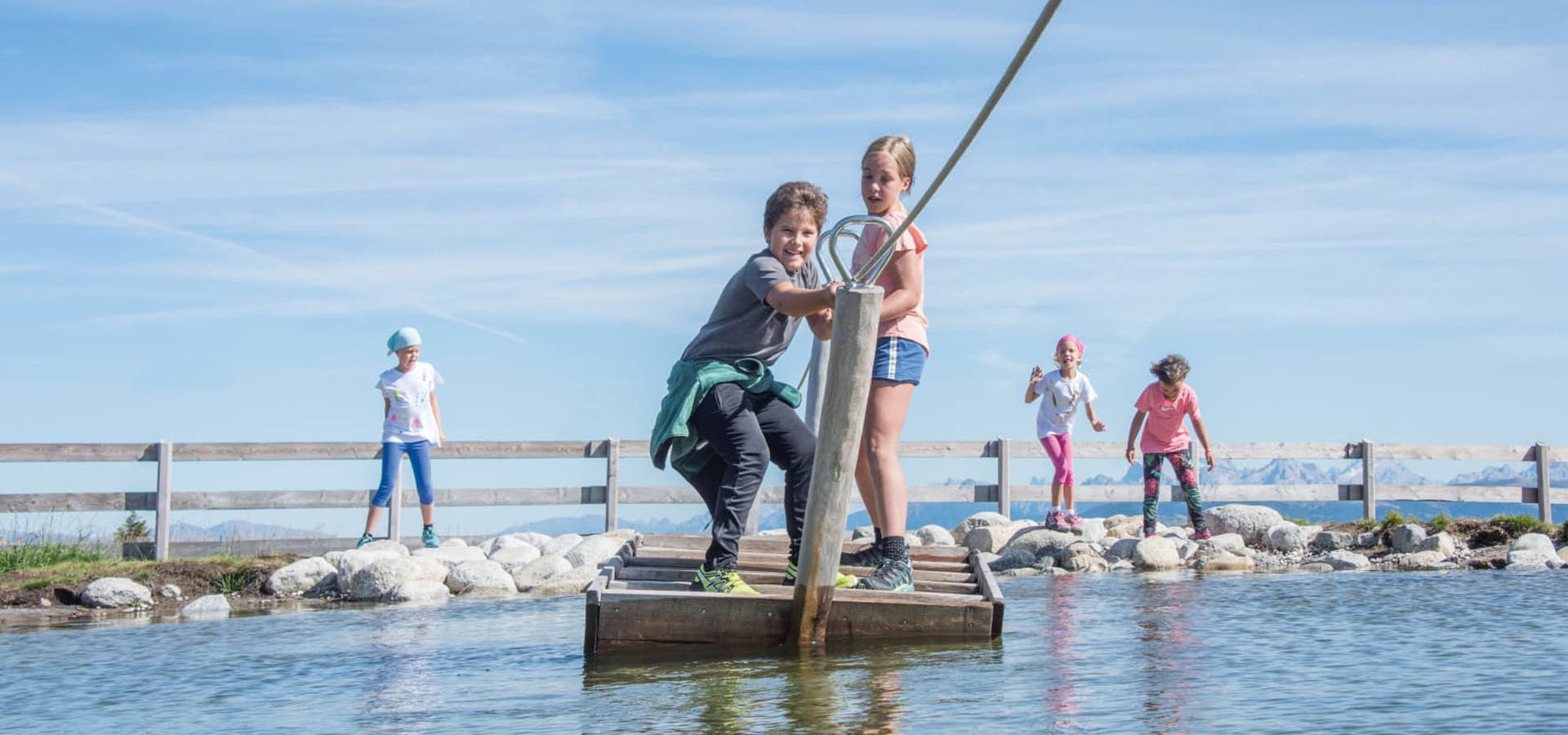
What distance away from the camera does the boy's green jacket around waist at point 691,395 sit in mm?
5301

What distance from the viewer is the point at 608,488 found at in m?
14.4

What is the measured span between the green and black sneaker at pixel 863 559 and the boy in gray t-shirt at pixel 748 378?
55 centimetres

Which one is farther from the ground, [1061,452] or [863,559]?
[1061,452]

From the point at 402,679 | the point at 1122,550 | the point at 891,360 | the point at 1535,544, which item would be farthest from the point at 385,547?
the point at 1535,544

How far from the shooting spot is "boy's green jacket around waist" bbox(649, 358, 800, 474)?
5301 millimetres

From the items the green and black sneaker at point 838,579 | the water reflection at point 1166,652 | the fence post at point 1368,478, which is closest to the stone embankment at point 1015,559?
the water reflection at point 1166,652

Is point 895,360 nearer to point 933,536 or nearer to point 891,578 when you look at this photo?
point 891,578

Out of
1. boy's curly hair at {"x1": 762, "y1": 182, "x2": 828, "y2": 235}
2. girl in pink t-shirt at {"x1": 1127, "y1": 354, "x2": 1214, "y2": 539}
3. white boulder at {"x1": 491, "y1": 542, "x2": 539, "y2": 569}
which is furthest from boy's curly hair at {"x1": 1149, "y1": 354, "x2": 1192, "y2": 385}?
boy's curly hair at {"x1": 762, "y1": 182, "x2": 828, "y2": 235}

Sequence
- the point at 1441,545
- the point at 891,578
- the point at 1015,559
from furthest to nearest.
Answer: the point at 1015,559 → the point at 1441,545 → the point at 891,578

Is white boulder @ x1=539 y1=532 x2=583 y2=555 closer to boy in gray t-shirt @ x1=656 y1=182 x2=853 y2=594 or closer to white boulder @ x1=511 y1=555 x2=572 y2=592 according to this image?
white boulder @ x1=511 y1=555 x2=572 y2=592

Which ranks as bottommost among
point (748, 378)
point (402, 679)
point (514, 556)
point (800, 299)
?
point (402, 679)

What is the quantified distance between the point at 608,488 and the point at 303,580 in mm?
4602

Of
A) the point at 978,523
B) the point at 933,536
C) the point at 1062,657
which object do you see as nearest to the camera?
the point at 1062,657

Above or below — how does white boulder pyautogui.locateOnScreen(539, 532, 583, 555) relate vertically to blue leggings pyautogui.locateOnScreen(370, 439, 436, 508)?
below
